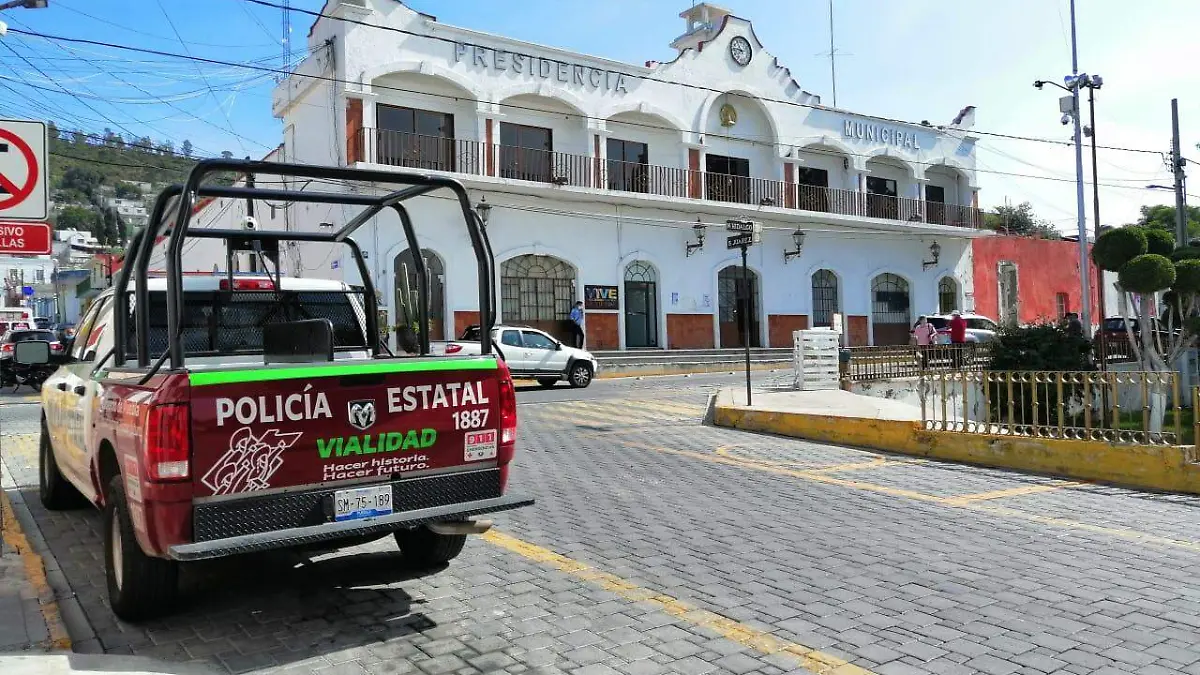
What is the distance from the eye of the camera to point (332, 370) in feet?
13.8

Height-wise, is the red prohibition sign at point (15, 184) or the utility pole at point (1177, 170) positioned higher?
the utility pole at point (1177, 170)

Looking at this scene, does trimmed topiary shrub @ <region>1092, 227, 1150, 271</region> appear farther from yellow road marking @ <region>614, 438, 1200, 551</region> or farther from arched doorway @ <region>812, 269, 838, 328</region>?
arched doorway @ <region>812, 269, 838, 328</region>

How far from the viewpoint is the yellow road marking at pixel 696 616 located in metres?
3.87

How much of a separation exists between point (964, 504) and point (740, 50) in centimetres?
2483

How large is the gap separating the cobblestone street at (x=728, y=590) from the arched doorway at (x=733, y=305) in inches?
840

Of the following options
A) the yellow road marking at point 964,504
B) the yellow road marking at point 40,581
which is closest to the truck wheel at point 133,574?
the yellow road marking at point 40,581

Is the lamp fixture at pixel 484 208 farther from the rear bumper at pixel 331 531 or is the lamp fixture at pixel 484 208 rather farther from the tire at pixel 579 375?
the rear bumper at pixel 331 531

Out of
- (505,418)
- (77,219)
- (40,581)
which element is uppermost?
(77,219)

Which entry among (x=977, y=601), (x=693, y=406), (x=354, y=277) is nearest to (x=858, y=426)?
(x=693, y=406)

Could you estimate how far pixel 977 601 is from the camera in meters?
4.71

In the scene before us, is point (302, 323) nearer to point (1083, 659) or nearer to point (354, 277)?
point (1083, 659)

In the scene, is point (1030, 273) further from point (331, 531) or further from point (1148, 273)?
point (331, 531)

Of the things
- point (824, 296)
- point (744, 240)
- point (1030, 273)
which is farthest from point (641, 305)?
point (1030, 273)

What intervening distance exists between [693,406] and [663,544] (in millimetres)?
9650
